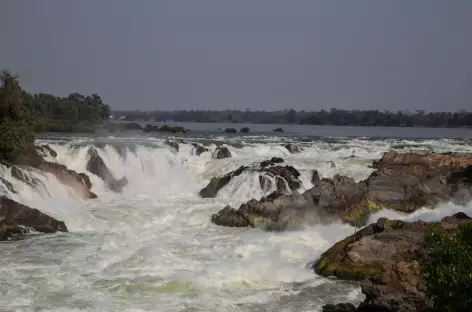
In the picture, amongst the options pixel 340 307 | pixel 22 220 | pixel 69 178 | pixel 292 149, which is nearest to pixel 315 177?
pixel 292 149

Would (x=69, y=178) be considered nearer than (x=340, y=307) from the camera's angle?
No

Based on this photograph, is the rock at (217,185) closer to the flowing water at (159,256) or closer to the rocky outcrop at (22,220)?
the flowing water at (159,256)

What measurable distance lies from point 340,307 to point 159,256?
6.14 meters

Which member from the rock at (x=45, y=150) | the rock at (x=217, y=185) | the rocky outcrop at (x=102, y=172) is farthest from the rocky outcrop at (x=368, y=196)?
the rock at (x=45, y=150)

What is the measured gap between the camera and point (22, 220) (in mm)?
18031

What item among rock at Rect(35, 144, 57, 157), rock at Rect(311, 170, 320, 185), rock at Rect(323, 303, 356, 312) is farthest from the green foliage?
rock at Rect(35, 144, 57, 157)

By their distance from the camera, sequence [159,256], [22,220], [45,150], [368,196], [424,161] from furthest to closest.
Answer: [424,161] < [45,150] < [368,196] < [22,220] < [159,256]

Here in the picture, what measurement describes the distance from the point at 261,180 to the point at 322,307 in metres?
14.5

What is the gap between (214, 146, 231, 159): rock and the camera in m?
33.7

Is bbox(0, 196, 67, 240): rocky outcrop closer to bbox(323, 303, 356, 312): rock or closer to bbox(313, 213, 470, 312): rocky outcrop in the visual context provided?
bbox(313, 213, 470, 312): rocky outcrop

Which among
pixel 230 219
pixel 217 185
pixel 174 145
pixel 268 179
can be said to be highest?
pixel 174 145

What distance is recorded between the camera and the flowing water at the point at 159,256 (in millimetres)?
11898

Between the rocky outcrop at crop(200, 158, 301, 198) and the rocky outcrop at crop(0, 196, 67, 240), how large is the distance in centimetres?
932

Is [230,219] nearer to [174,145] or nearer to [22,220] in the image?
[22,220]
